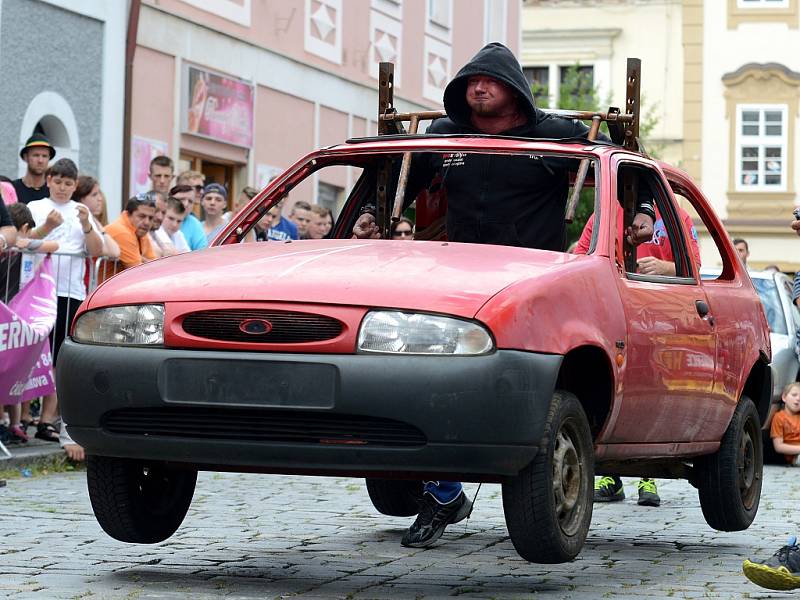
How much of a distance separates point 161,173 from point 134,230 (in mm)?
1892

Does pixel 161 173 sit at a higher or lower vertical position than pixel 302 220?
higher

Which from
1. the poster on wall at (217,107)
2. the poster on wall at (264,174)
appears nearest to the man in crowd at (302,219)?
the poster on wall at (217,107)

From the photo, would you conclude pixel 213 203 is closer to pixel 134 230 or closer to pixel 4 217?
pixel 134 230

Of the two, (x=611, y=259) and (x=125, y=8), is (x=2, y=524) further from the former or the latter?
(x=125, y=8)

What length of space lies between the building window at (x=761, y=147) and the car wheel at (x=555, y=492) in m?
40.4

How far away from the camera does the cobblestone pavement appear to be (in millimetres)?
6434

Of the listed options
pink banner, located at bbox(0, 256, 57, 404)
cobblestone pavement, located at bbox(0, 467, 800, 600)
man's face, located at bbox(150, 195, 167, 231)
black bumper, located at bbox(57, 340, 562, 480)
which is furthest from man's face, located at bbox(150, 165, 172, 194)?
black bumper, located at bbox(57, 340, 562, 480)

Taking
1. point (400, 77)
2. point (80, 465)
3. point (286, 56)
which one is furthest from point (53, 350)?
point (400, 77)

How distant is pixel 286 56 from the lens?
23.7m

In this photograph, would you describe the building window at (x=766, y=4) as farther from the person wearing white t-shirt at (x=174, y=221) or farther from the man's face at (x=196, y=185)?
the person wearing white t-shirt at (x=174, y=221)

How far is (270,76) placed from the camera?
76.3 feet

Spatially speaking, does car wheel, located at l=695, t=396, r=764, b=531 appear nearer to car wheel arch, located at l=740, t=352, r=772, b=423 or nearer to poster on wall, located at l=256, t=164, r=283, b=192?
car wheel arch, located at l=740, t=352, r=772, b=423

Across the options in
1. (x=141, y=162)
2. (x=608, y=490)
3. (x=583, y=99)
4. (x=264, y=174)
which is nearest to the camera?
(x=608, y=490)

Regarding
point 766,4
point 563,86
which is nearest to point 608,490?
point 563,86
